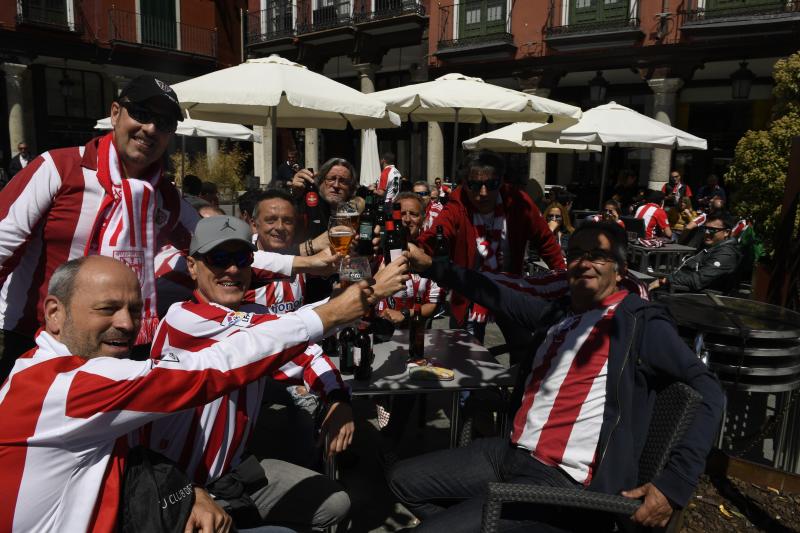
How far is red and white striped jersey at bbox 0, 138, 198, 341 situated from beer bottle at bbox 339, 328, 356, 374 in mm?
1236

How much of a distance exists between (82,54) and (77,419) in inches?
930

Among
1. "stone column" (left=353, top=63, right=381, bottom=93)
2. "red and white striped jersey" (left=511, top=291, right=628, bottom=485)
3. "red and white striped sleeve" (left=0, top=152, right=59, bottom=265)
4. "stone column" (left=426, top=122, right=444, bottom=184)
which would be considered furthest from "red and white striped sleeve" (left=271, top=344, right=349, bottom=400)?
"stone column" (left=353, top=63, right=381, bottom=93)

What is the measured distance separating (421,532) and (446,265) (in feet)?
4.44

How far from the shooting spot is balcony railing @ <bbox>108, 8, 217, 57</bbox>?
21.5 metres

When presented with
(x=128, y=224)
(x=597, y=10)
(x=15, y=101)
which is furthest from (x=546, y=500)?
(x=15, y=101)

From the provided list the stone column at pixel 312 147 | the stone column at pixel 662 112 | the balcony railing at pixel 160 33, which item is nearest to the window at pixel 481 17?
the stone column at pixel 662 112

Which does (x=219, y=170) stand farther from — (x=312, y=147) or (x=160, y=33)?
(x=160, y=33)

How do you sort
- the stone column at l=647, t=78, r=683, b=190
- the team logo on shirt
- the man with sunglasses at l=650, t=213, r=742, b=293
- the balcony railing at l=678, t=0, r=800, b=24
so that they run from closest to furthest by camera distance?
the team logo on shirt
the man with sunglasses at l=650, t=213, r=742, b=293
the balcony railing at l=678, t=0, r=800, b=24
the stone column at l=647, t=78, r=683, b=190

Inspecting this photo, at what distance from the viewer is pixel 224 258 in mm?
2125

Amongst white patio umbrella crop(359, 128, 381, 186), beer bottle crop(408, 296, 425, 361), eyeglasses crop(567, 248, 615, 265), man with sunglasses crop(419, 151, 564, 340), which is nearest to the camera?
eyeglasses crop(567, 248, 615, 265)

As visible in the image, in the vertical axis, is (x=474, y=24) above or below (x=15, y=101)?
above

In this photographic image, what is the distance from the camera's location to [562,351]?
252 cm

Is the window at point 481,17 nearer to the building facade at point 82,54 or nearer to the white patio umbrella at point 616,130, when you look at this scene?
the white patio umbrella at point 616,130

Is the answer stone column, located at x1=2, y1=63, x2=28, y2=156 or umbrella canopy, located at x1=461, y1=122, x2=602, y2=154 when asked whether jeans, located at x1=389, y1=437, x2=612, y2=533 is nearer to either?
umbrella canopy, located at x1=461, y1=122, x2=602, y2=154
